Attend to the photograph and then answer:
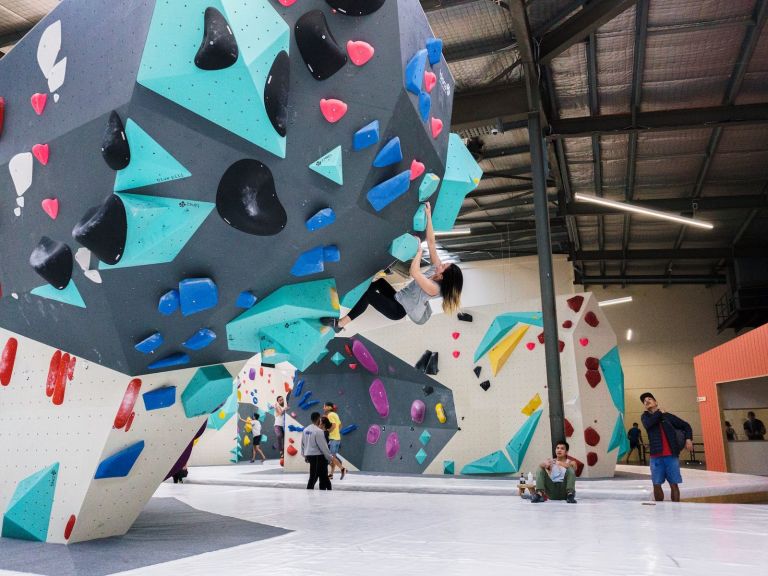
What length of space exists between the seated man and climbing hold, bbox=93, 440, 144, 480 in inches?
172

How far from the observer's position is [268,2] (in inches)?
142

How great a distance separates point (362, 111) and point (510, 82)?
293 inches

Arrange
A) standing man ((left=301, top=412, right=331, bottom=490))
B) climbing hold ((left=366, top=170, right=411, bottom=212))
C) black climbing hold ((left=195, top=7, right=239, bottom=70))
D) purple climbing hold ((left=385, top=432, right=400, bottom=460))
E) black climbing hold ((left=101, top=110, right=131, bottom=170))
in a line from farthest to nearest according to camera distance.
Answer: purple climbing hold ((left=385, top=432, right=400, bottom=460))
standing man ((left=301, top=412, right=331, bottom=490))
climbing hold ((left=366, top=170, right=411, bottom=212))
black climbing hold ((left=101, top=110, right=131, bottom=170))
black climbing hold ((left=195, top=7, right=239, bottom=70))

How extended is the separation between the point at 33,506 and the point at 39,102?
2994mm

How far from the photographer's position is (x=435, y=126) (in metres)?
4.84

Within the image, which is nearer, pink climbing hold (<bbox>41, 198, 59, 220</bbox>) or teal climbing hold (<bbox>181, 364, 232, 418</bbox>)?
pink climbing hold (<bbox>41, 198, 59, 220</bbox>)

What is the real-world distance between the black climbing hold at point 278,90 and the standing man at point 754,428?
13186 millimetres

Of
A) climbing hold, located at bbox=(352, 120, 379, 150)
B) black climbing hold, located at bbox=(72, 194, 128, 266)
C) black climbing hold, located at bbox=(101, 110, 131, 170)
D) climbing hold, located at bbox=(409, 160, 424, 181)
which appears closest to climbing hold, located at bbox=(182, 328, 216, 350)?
black climbing hold, located at bbox=(72, 194, 128, 266)

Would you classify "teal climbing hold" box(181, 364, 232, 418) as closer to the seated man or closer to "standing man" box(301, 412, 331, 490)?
the seated man

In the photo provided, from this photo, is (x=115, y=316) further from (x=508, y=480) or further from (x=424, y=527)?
(x=508, y=480)

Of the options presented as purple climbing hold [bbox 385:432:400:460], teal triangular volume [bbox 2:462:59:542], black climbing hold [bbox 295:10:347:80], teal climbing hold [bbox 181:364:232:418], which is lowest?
teal triangular volume [bbox 2:462:59:542]

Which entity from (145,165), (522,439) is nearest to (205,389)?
(145,165)

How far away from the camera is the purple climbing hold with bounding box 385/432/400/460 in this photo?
41.2 feet

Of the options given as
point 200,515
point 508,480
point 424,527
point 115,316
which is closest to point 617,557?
point 424,527
